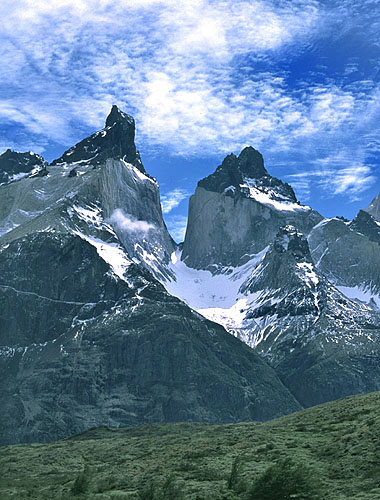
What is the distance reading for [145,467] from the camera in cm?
11875

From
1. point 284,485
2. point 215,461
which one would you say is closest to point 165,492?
point 284,485

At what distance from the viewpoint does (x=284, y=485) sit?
3524 inches

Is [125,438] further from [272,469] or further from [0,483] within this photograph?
[272,469]

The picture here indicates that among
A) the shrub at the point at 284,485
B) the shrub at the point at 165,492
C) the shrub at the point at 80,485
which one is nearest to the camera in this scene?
the shrub at the point at 284,485

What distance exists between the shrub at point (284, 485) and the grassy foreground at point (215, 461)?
12.0 inches

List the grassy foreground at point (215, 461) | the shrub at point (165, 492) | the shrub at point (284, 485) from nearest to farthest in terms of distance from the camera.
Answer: the shrub at point (284, 485), the shrub at point (165, 492), the grassy foreground at point (215, 461)

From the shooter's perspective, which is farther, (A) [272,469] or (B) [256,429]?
(B) [256,429]

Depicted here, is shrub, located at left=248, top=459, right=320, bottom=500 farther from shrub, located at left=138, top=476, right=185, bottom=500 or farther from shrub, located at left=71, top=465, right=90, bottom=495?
shrub, located at left=71, top=465, right=90, bottom=495

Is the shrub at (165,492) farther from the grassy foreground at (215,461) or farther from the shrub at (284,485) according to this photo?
the shrub at (284,485)

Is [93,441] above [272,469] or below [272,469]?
above

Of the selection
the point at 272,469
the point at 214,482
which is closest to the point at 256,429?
the point at 214,482

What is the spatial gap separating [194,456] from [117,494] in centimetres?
2014

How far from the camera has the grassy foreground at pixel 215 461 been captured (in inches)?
3777

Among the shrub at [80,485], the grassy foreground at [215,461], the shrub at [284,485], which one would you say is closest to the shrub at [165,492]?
the grassy foreground at [215,461]
